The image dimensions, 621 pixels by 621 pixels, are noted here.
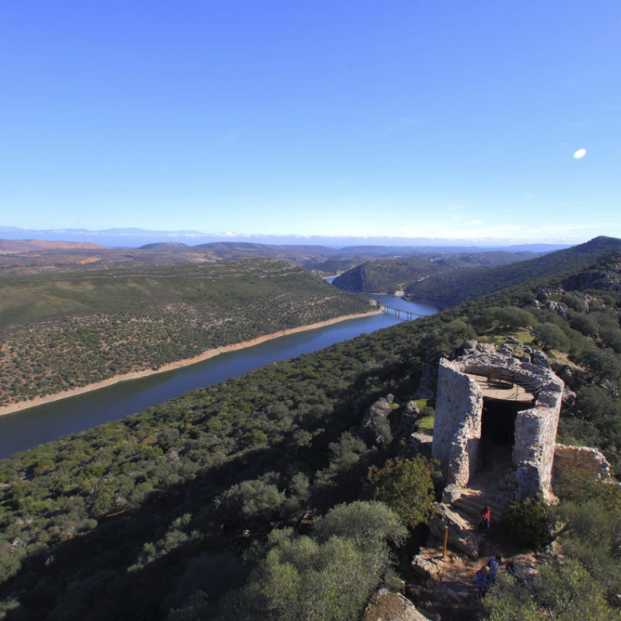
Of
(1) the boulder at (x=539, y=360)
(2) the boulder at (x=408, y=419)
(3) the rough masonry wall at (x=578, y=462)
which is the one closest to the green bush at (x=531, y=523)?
(3) the rough masonry wall at (x=578, y=462)

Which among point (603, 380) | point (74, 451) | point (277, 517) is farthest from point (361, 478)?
point (74, 451)

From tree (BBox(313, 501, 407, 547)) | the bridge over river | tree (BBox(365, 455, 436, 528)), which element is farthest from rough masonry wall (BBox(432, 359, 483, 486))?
the bridge over river

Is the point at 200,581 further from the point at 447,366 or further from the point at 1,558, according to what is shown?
the point at 1,558

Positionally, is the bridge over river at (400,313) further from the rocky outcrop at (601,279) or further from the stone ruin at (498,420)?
the stone ruin at (498,420)

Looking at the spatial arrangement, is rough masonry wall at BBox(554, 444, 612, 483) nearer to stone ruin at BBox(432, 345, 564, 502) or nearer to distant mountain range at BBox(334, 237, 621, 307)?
stone ruin at BBox(432, 345, 564, 502)

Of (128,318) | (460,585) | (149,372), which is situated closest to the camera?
(460,585)

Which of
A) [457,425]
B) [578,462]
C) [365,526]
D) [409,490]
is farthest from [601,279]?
[365,526]

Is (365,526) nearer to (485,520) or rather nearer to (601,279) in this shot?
(485,520)
